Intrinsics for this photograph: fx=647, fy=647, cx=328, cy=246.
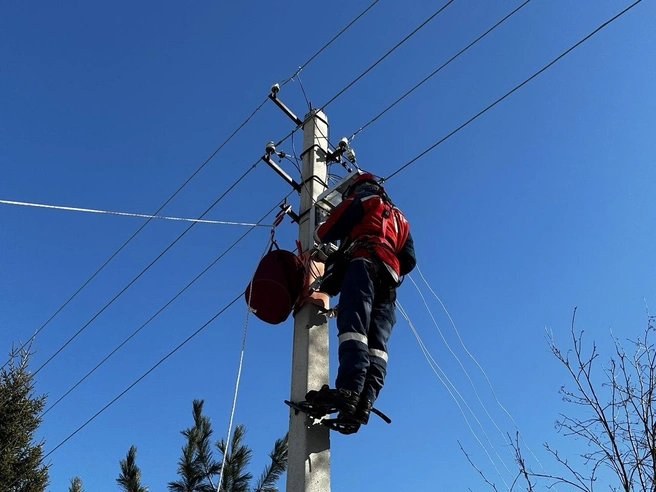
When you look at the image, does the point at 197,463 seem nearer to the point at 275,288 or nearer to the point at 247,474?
the point at 247,474

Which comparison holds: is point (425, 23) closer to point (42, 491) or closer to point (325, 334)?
point (325, 334)

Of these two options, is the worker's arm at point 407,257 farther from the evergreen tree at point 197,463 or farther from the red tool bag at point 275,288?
the evergreen tree at point 197,463

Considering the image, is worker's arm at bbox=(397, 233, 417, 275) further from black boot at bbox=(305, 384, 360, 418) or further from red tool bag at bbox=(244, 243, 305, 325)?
black boot at bbox=(305, 384, 360, 418)

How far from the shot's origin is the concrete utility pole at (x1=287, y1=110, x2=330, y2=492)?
344 cm

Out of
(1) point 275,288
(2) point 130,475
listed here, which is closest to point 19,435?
(2) point 130,475

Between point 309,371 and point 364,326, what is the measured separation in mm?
459

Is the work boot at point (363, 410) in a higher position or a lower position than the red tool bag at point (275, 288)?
lower

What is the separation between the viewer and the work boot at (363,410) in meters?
3.47

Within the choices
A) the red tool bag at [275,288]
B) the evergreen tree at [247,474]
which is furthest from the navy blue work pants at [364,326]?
the evergreen tree at [247,474]

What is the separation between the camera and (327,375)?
155 inches

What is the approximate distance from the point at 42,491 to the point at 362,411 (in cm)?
1159

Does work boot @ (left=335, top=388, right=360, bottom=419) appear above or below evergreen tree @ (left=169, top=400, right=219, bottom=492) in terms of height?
below

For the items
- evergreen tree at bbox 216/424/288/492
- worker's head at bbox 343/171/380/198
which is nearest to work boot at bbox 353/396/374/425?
worker's head at bbox 343/171/380/198

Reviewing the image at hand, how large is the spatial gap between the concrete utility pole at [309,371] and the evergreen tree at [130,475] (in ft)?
28.7
